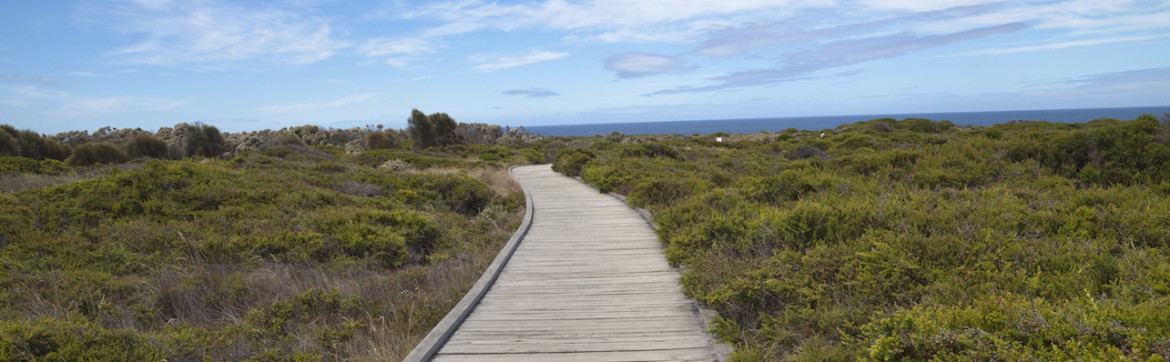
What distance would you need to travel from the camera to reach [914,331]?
3.16m

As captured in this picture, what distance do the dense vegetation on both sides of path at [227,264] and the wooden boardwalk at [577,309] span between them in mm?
522

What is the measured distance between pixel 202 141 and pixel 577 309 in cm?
3422

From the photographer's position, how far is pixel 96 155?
25250 millimetres

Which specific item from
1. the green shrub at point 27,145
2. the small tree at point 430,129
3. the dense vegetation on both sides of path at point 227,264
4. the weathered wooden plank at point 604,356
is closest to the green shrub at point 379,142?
the small tree at point 430,129

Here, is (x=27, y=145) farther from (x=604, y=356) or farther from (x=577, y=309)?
(x=604, y=356)

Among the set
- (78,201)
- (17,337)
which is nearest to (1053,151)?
(17,337)

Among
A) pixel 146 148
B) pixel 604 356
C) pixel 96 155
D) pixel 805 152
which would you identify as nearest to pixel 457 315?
pixel 604 356

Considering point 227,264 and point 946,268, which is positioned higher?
point 946,268

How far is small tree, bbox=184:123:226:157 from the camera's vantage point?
30750mm

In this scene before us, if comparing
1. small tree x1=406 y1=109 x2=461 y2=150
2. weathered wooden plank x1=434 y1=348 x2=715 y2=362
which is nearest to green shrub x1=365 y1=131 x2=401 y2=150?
small tree x1=406 y1=109 x2=461 y2=150

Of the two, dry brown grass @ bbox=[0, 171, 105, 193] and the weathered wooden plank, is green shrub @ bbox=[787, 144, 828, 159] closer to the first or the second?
the weathered wooden plank

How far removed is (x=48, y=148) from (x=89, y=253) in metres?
26.1

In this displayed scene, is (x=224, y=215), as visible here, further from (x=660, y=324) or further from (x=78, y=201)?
(x=660, y=324)

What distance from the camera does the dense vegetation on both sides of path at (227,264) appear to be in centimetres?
475
